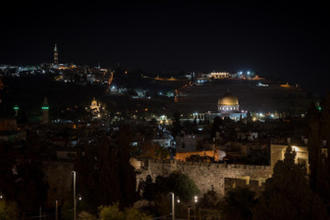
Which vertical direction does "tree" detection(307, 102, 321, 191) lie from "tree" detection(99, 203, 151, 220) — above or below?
above

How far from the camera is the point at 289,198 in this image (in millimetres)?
8984

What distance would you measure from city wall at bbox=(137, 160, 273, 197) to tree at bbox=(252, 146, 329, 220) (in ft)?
7.28

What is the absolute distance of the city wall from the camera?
12.3m

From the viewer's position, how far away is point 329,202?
32.1 feet

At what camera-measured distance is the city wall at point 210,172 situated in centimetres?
1226

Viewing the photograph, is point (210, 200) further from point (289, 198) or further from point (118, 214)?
point (289, 198)

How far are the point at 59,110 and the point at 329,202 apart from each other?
39.2 meters

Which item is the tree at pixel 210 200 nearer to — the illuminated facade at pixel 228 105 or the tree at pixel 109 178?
the tree at pixel 109 178

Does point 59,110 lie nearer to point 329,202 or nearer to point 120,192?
point 120,192

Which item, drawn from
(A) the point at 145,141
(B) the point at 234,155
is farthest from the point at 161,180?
(A) the point at 145,141

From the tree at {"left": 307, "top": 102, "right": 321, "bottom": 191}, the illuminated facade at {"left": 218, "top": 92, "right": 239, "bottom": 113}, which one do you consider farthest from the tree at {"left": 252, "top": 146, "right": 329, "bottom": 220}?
the illuminated facade at {"left": 218, "top": 92, "right": 239, "bottom": 113}

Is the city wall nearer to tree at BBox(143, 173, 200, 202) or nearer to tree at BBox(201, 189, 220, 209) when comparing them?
tree at BBox(201, 189, 220, 209)

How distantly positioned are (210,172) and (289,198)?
160 inches

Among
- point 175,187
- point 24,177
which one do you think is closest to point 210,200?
point 175,187
